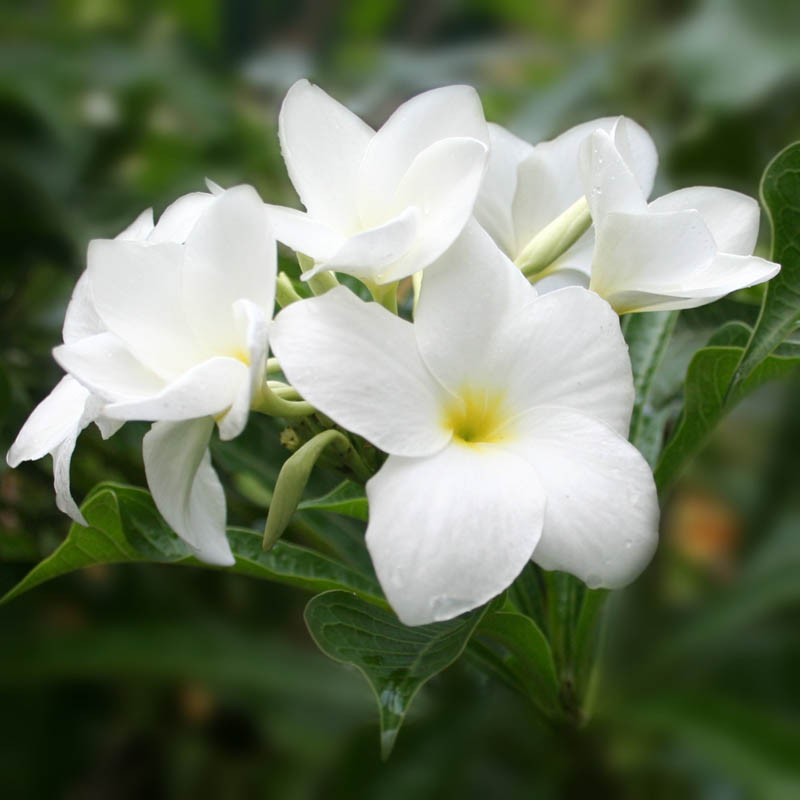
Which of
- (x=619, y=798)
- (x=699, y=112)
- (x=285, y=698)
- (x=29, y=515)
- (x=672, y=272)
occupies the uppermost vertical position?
(x=672, y=272)

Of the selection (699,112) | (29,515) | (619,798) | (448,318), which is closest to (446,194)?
(448,318)

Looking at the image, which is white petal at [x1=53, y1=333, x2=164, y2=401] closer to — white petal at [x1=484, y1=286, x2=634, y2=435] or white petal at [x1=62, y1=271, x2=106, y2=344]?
white petal at [x1=62, y1=271, x2=106, y2=344]

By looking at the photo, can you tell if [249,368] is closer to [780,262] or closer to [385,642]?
[385,642]

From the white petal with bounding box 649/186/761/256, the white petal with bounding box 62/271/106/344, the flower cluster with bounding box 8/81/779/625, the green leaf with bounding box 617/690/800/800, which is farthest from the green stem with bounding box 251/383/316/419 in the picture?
the green leaf with bounding box 617/690/800/800

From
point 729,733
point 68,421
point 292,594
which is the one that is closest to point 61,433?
point 68,421

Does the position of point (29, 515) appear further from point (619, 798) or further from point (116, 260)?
point (619, 798)

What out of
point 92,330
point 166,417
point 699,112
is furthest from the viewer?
point 699,112
